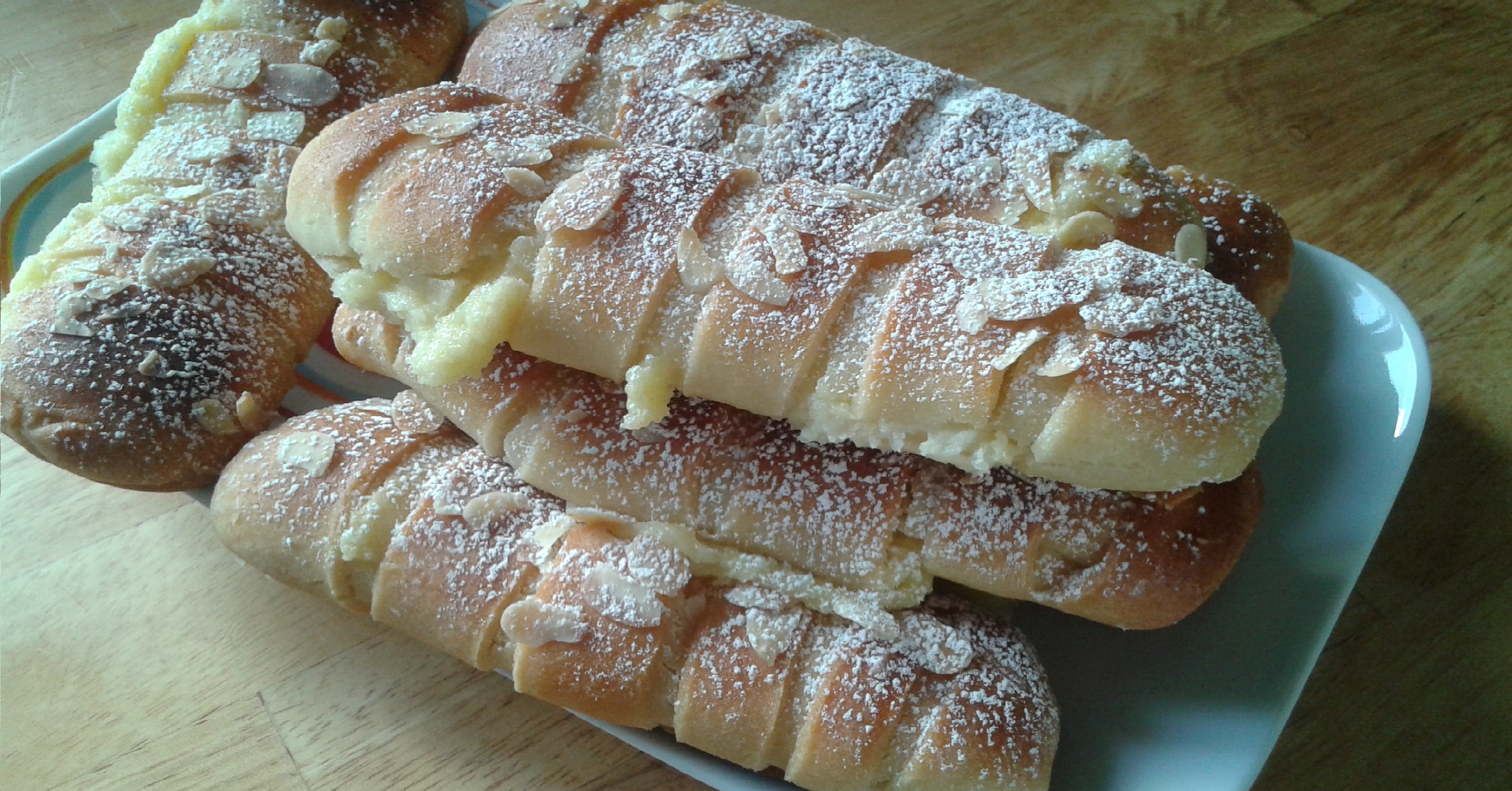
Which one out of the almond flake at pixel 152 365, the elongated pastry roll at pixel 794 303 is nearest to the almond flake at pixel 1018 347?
the elongated pastry roll at pixel 794 303

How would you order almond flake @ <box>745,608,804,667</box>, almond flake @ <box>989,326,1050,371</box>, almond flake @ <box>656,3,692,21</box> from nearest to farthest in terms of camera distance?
almond flake @ <box>989,326,1050,371</box> < almond flake @ <box>745,608,804,667</box> < almond flake @ <box>656,3,692,21</box>

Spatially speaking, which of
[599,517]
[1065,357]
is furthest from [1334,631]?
[599,517]

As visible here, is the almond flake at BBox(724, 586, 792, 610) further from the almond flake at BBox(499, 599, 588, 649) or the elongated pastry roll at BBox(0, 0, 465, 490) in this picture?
the elongated pastry roll at BBox(0, 0, 465, 490)

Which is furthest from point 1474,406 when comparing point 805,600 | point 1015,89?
point 805,600

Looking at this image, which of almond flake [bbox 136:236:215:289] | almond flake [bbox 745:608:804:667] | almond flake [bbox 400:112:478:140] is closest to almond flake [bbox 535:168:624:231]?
almond flake [bbox 400:112:478:140]

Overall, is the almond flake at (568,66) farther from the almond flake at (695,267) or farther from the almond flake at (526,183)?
the almond flake at (695,267)
